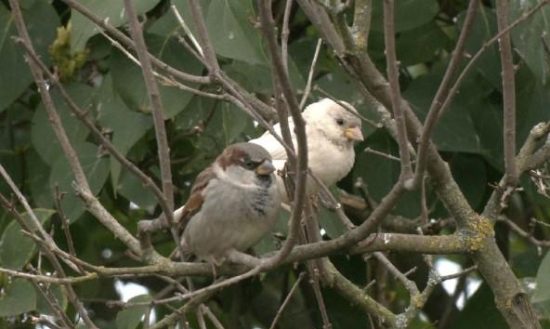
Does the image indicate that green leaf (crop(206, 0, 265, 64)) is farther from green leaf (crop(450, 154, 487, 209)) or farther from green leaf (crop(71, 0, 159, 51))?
green leaf (crop(450, 154, 487, 209))

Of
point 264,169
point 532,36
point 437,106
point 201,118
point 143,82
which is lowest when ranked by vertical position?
point 201,118

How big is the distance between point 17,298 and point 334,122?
1.39 m

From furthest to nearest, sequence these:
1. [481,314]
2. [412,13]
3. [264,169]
A: [481,314]
[412,13]
[264,169]

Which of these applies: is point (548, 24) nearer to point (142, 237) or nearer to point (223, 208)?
point (223, 208)

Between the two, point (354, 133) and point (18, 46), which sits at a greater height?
point (18, 46)

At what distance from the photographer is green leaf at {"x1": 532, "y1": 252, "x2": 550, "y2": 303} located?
3006mm

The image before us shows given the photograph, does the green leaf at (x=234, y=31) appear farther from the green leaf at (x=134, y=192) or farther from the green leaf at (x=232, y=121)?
the green leaf at (x=134, y=192)

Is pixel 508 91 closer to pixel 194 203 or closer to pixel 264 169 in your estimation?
pixel 264 169

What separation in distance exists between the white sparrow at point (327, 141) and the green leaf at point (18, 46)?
771 mm

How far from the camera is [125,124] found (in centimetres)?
410

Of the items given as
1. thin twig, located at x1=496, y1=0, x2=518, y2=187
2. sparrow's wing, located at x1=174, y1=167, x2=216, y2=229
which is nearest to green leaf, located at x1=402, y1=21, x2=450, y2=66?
sparrow's wing, located at x1=174, y1=167, x2=216, y2=229

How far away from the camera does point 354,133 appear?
440 cm

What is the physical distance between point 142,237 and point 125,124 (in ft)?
3.08

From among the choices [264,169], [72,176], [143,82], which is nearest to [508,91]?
[264,169]
